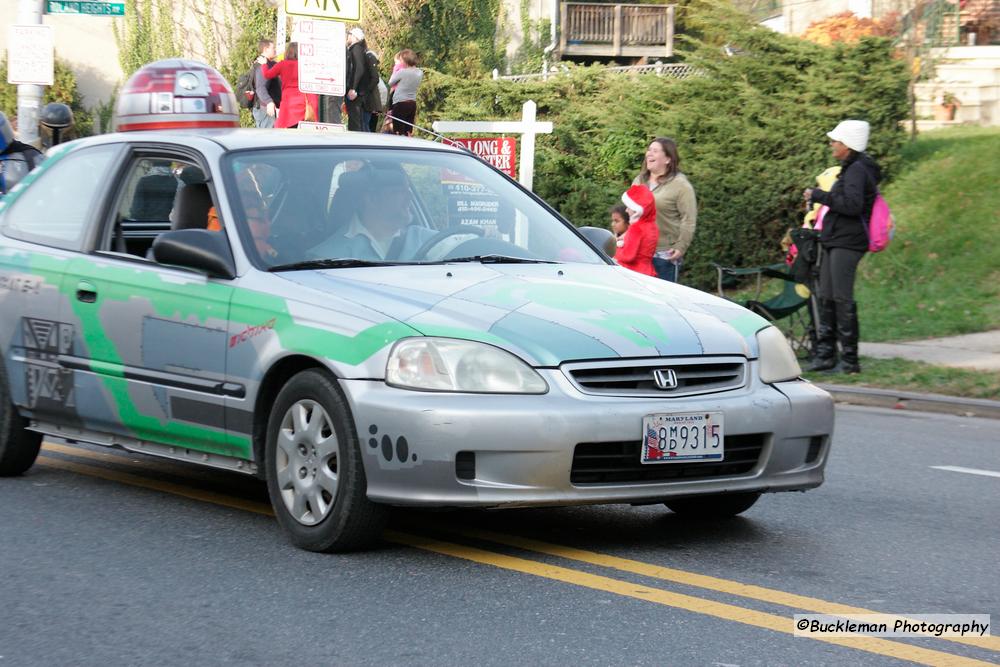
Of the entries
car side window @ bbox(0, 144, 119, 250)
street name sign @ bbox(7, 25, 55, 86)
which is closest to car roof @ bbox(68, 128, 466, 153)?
car side window @ bbox(0, 144, 119, 250)

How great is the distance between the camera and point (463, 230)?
7027 millimetres

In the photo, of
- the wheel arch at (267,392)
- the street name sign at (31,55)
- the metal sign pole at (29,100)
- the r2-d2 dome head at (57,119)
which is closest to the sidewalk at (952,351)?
the r2-d2 dome head at (57,119)

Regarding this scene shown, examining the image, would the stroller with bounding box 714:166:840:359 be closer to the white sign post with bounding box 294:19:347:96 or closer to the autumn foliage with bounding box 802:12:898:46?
the white sign post with bounding box 294:19:347:96

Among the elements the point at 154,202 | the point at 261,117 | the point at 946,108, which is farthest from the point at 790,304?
the point at 261,117

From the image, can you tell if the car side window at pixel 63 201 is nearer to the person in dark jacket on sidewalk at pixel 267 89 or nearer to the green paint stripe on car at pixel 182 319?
the green paint stripe on car at pixel 182 319

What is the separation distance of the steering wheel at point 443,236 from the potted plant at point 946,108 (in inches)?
712

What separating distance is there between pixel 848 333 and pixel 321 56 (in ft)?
17.5

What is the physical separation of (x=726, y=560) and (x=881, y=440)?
4474mm

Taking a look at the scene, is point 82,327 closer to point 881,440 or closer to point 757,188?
point 881,440

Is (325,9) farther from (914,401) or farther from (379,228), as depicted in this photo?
(379,228)

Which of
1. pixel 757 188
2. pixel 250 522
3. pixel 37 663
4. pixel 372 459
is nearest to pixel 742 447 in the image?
pixel 372 459

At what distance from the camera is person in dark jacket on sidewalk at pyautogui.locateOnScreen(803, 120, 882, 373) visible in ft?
42.5

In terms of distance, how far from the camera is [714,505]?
6832 mm

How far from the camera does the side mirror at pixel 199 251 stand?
257 inches
